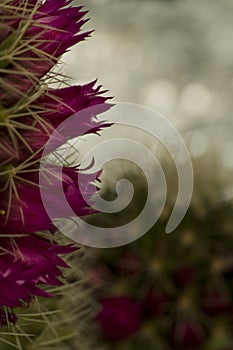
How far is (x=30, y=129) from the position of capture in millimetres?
1100

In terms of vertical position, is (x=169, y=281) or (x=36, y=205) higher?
(x=169, y=281)

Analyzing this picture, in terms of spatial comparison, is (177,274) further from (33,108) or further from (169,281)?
(33,108)

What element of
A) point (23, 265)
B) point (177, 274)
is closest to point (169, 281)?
point (177, 274)

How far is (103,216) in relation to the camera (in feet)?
8.05

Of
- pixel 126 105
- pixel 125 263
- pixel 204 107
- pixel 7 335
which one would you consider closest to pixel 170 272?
pixel 125 263

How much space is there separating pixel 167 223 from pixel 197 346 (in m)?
0.33

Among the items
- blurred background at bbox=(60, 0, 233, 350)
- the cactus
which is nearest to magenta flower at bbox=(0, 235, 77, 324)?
blurred background at bbox=(60, 0, 233, 350)

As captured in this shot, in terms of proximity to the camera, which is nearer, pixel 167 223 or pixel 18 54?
pixel 18 54

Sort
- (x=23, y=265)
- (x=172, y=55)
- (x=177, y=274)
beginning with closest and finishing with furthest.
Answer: (x=23, y=265), (x=177, y=274), (x=172, y=55)

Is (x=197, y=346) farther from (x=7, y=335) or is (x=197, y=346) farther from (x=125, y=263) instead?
(x=7, y=335)

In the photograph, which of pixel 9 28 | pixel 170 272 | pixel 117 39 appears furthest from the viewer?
pixel 117 39

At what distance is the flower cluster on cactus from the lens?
1.07 metres

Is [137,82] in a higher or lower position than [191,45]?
lower

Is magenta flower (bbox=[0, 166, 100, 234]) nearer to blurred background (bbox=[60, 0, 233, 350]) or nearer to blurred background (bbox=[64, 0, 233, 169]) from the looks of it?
blurred background (bbox=[60, 0, 233, 350])
